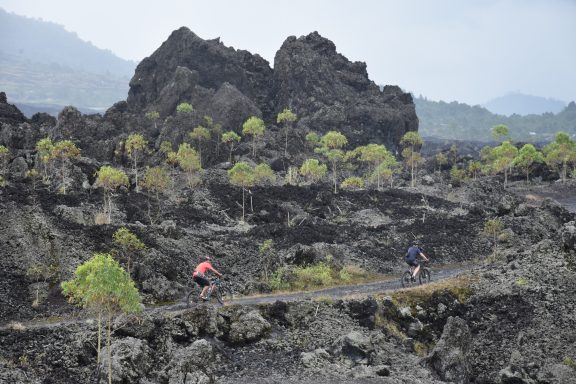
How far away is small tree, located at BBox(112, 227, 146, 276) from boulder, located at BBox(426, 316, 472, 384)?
670 inches

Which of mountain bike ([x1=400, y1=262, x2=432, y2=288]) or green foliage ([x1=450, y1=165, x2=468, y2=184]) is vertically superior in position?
mountain bike ([x1=400, y1=262, x2=432, y2=288])

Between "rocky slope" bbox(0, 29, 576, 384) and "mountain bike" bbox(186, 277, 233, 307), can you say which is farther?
"mountain bike" bbox(186, 277, 233, 307)

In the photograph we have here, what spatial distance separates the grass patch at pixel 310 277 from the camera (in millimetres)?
36156

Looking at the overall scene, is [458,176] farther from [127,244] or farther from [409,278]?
[127,244]

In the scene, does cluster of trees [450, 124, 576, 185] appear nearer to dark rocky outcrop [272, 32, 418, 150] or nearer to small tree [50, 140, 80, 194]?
dark rocky outcrop [272, 32, 418, 150]

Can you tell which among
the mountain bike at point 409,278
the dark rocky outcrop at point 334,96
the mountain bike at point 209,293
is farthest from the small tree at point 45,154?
the dark rocky outcrop at point 334,96

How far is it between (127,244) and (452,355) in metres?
19.4

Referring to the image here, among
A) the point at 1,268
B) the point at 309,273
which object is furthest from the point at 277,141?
the point at 1,268

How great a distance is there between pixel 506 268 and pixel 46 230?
27.9m

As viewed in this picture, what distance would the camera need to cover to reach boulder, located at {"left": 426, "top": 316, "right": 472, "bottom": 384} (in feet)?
78.8

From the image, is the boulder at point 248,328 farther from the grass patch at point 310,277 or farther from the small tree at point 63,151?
the small tree at point 63,151

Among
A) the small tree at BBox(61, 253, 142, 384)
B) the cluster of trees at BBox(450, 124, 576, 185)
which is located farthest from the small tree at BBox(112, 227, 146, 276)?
the cluster of trees at BBox(450, 124, 576, 185)

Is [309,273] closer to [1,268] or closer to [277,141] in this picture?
[1,268]

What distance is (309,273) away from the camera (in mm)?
37562
